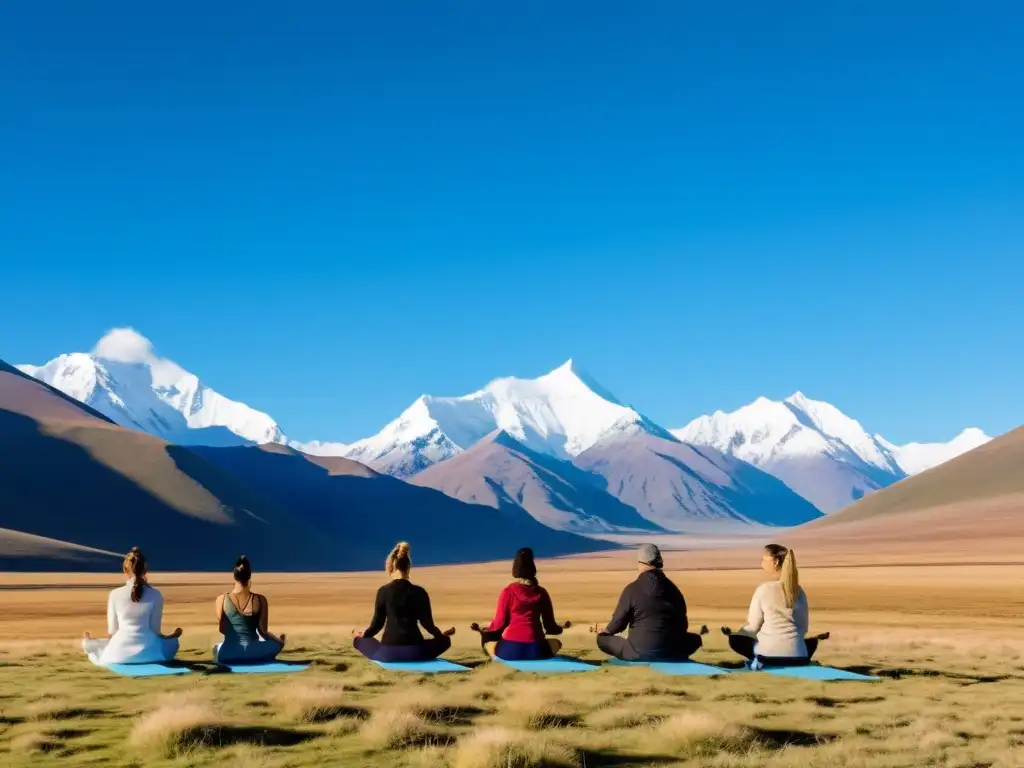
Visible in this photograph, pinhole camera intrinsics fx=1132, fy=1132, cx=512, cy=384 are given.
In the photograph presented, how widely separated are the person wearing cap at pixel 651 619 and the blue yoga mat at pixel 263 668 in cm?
430

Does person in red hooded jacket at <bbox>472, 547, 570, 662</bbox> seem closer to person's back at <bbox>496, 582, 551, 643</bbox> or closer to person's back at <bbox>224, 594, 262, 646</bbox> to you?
person's back at <bbox>496, 582, 551, 643</bbox>

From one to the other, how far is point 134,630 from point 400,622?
3500 mm

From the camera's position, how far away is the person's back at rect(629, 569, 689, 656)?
46.6 feet

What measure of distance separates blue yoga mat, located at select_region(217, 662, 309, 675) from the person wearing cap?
14.1 feet

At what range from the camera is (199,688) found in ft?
46.5

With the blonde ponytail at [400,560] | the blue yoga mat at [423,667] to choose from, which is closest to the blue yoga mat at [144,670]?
the blue yoga mat at [423,667]

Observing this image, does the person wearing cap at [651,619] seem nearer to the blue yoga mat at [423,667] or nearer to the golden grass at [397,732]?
the blue yoga mat at [423,667]

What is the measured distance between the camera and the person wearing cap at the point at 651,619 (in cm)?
1413

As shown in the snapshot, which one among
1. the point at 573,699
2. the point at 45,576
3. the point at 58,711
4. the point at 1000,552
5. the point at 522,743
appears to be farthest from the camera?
the point at 1000,552

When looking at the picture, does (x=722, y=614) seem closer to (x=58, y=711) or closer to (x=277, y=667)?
(x=277, y=667)

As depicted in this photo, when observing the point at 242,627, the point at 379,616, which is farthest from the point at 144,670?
the point at 379,616

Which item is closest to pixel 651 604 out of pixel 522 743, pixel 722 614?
pixel 522 743

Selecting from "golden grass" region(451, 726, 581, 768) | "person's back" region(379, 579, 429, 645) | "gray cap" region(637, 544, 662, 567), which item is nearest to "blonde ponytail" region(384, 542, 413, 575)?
"person's back" region(379, 579, 429, 645)

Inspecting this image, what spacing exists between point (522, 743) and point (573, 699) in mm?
3927
